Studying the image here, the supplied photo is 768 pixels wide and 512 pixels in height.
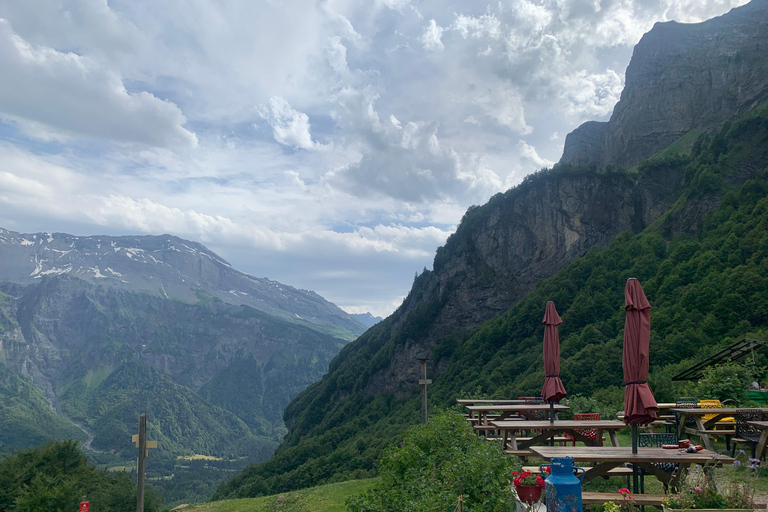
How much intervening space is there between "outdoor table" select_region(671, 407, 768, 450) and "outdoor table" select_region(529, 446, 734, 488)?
2.63 meters

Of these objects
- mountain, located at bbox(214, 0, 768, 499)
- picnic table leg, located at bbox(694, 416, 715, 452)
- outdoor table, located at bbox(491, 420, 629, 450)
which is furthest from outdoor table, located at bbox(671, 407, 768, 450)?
mountain, located at bbox(214, 0, 768, 499)

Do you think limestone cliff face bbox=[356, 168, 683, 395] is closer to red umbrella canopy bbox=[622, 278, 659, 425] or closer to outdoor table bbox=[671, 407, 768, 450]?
outdoor table bbox=[671, 407, 768, 450]

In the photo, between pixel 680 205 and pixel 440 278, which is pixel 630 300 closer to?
pixel 680 205

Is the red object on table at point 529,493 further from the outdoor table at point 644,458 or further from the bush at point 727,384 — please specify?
the bush at point 727,384

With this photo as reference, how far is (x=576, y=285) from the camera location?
59.1 metres

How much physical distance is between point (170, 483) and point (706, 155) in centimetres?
17302

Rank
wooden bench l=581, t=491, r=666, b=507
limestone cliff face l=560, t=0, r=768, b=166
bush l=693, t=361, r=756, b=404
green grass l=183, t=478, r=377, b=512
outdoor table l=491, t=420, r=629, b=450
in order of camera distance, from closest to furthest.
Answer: wooden bench l=581, t=491, r=666, b=507
outdoor table l=491, t=420, r=629, b=450
bush l=693, t=361, r=756, b=404
green grass l=183, t=478, r=377, b=512
limestone cliff face l=560, t=0, r=768, b=166

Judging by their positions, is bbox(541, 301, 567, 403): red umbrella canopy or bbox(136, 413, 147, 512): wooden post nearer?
bbox(541, 301, 567, 403): red umbrella canopy

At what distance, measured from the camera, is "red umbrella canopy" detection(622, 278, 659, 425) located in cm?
758

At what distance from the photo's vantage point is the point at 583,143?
90.1 metres

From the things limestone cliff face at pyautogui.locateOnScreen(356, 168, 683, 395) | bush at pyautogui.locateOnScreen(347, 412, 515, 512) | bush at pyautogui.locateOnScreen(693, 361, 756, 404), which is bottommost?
bush at pyautogui.locateOnScreen(347, 412, 515, 512)

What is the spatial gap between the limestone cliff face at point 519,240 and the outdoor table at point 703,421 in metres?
60.4

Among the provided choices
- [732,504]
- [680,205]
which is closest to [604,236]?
[680,205]

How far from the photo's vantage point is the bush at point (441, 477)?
20.1 ft
